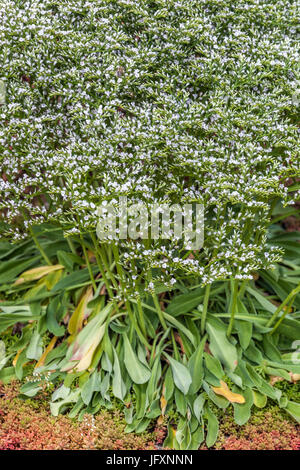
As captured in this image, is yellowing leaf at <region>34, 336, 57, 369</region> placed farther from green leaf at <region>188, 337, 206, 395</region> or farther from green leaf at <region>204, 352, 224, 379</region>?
green leaf at <region>204, 352, 224, 379</region>

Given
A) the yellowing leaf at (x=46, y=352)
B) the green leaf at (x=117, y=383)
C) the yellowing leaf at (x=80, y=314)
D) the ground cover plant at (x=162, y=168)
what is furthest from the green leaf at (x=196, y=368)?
the yellowing leaf at (x=46, y=352)

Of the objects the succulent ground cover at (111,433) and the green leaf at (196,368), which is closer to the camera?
the succulent ground cover at (111,433)

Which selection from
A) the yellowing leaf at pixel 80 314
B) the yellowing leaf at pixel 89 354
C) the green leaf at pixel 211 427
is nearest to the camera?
the green leaf at pixel 211 427

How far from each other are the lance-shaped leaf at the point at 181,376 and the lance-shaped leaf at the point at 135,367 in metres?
0.22

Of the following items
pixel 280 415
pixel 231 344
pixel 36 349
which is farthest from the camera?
pixel 36 349

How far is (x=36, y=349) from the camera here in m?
4.73

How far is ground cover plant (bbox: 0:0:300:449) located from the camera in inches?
148

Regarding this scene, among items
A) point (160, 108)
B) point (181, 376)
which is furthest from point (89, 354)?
point (160, 108)

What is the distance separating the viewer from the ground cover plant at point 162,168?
12.3 feet

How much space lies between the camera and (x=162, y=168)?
13.2 ft

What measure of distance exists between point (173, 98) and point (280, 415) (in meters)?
2.77

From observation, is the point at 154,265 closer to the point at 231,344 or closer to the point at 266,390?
the point at 231,344

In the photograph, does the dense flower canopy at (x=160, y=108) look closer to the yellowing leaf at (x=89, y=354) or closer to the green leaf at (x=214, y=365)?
the green leaf at (x=214, y=365)
